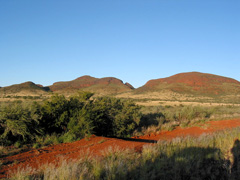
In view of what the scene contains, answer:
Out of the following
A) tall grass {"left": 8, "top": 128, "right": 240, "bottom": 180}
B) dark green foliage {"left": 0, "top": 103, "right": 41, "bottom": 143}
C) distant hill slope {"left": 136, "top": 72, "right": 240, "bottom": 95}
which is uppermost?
distant hill slope {"left": 136, "top": 72, "right": 240, "bottom": 95}

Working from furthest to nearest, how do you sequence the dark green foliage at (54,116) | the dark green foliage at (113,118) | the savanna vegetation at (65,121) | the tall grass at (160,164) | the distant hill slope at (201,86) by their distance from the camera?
the distant hill slope at (201,86)
the dark green foliage at (113,118)
the dark green foliage at (54,116)
the savanna vegetation at (65,121)
the tall grass at (160,164)

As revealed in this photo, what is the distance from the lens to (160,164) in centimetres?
493

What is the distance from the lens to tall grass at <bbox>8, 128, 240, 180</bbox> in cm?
417

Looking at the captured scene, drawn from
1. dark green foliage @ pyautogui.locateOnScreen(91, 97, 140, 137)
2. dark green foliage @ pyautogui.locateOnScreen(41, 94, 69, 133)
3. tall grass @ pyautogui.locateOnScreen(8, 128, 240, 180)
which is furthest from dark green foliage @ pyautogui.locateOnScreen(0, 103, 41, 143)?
tall grass @ pyautogui.locateOnScreen(8, 128, 240, 180)

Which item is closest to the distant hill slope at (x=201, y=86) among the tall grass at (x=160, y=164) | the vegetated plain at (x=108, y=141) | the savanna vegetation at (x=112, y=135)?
the vegetated plain at (x=108, y=141)

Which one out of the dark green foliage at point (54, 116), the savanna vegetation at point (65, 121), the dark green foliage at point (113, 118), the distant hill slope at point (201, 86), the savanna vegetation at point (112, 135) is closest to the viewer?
the savanna vegetation at point (112, 135)

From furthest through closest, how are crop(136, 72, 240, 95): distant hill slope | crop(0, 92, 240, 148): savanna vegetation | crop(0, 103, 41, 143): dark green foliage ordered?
1. crop(136, 72, 240, 95): distant hill slope
2. crop(0, 92, 240, 148): savanna vegetation
3. crop(0, 103, 41, 143): dark green foliage

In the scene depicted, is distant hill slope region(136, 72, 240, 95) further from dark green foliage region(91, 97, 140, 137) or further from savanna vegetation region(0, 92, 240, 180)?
dark green foliage region(91, 97, 140, 137)

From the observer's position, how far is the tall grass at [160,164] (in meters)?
4.17

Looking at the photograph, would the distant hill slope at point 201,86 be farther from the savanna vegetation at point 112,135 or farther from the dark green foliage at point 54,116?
the dark green foliage at point 54,116

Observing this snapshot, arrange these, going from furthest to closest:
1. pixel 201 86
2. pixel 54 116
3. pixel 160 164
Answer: pixel 201 86 < pixel 54 116 < pixel 160 164

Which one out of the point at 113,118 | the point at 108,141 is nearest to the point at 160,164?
the point at 108,141

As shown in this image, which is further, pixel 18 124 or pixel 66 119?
pixel 66 119

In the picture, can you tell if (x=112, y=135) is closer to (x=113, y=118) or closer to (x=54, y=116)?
(x=113, y=118)
